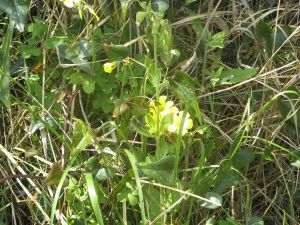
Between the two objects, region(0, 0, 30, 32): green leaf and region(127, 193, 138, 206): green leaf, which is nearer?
region(127, 193, 138, 206): green leaf

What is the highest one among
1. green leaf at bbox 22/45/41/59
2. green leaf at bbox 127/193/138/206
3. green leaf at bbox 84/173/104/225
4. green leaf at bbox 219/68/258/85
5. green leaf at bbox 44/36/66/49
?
green leaf at bbox 44/36/66/49

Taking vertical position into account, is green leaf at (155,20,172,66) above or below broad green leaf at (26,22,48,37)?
above

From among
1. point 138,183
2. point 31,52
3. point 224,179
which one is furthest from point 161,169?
point 31,52

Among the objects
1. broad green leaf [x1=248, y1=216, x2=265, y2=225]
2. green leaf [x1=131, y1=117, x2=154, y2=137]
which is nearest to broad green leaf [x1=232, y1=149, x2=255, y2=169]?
broad green leaf [x1=248, y1=216, x2=265, y2=225]

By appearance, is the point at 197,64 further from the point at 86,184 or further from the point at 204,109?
the point at 86,184

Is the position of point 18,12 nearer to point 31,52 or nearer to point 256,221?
point 31,52

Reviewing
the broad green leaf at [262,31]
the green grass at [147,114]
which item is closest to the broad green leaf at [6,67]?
the green grass at [147,114]

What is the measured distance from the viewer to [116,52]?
148 cm

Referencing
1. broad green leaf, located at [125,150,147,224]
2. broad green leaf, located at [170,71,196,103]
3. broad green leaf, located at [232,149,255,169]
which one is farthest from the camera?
broad green leaf, located at [232,149,255,169]

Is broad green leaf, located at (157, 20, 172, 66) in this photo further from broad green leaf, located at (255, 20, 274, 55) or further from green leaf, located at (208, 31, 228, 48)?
broad green leaf, located at (255, 20, 274, 55)

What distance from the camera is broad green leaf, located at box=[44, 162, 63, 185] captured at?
1.34 metres

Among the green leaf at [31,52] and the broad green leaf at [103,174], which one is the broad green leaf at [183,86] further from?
the green leaf at [31,52]

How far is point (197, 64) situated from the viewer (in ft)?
5.36

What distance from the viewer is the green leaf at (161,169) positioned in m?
1.28
